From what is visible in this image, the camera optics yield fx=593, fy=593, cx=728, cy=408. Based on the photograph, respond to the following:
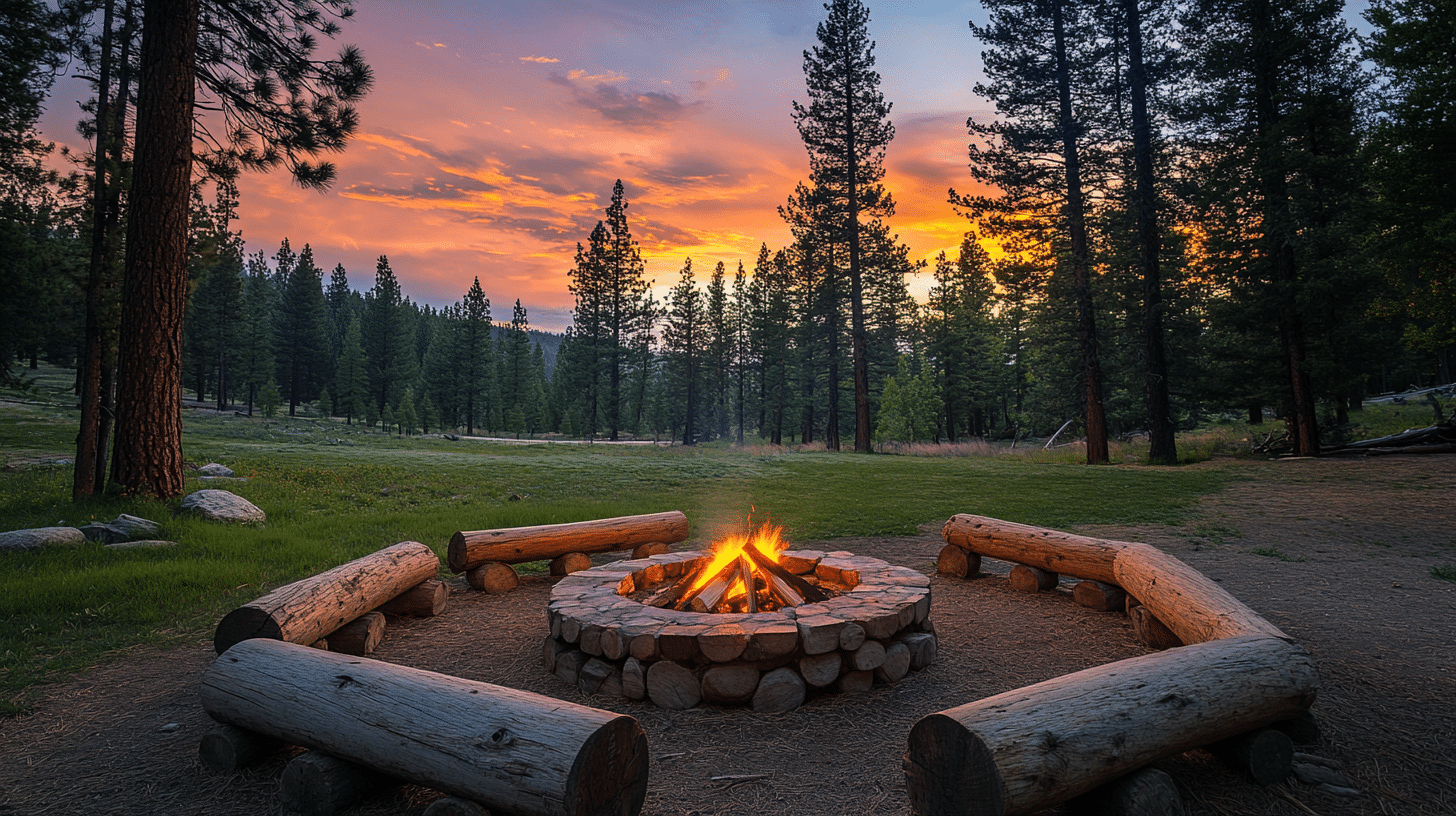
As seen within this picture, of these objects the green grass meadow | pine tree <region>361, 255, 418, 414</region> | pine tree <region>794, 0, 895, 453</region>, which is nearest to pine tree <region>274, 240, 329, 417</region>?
pine tree <region>361, 255, 418, 414</region>

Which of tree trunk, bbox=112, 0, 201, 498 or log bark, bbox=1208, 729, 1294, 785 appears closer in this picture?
log bark, bbox=1208, 729, 1294, 785

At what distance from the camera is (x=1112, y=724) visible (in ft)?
8.75

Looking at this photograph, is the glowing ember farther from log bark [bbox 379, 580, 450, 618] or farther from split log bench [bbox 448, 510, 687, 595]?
log bark [bbox 379, 580, 450, 618]

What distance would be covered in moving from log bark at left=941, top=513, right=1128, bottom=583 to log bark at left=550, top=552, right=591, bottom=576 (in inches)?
174

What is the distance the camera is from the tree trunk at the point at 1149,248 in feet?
54.3

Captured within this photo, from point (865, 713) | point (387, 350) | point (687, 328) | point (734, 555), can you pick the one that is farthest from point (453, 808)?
point (387, 350)

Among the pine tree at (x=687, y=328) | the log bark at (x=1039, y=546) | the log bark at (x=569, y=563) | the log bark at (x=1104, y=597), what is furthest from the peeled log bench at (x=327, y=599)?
the pine tree at (x=687, y=328)

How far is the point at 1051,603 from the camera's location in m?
6.17

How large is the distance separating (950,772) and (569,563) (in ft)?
17.7

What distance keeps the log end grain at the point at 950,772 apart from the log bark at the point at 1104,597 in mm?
4253

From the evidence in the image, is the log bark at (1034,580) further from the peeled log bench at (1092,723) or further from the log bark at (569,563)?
the log bark at (569,563)

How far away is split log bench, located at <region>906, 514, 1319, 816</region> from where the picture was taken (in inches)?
96.4

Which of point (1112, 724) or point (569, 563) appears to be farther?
point (569, 563)

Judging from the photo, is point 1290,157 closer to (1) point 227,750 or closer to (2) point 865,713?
(2) point 865,713
